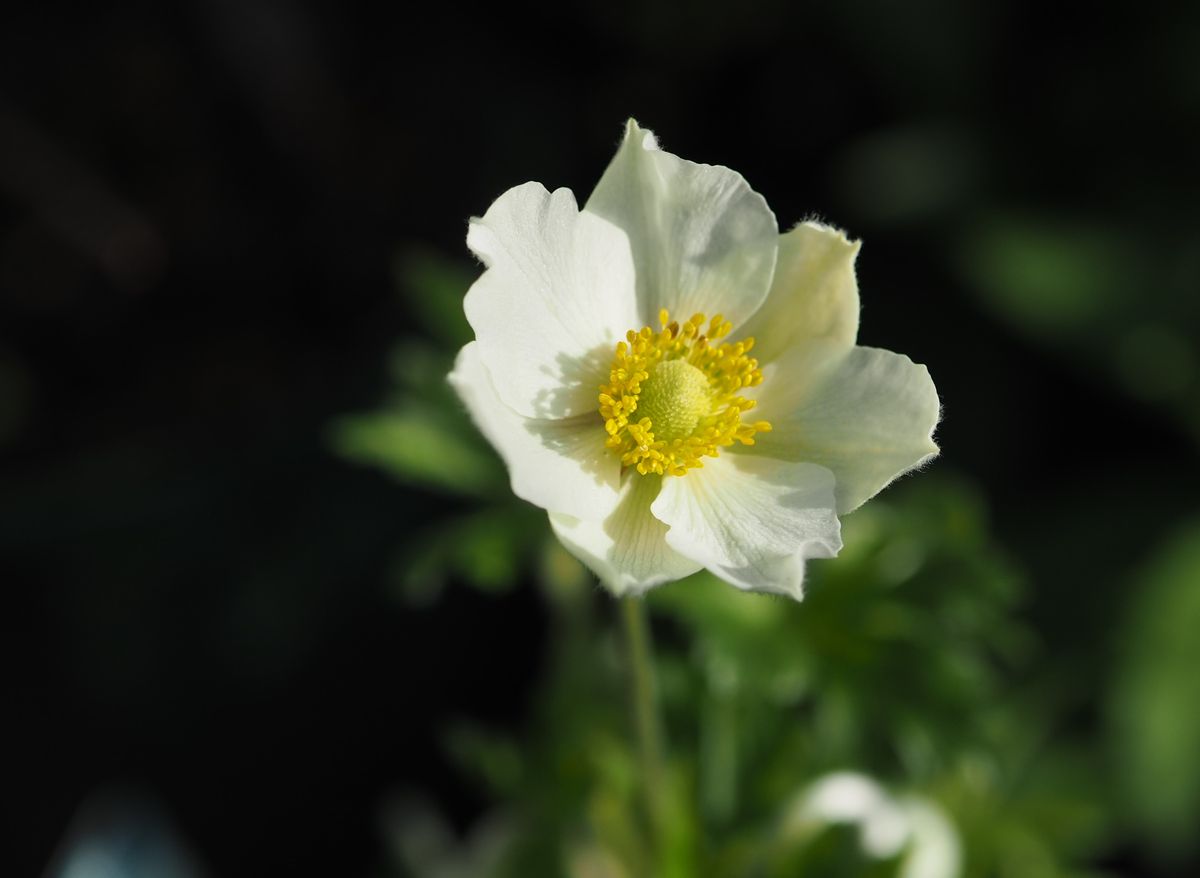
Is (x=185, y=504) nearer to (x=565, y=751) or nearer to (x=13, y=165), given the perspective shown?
(x=13, y=165)

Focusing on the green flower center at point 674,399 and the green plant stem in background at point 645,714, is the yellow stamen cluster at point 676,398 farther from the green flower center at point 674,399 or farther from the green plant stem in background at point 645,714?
the green plant stem in background at point 645,714

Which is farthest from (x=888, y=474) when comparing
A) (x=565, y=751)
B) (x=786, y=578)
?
(x=565, y=751)

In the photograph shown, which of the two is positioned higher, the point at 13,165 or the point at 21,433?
the point at 13,165

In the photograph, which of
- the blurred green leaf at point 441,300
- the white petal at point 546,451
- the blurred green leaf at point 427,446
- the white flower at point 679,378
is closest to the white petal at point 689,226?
the white flower at point 679,378

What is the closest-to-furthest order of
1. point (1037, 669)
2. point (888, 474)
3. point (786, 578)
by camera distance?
point (786, 578)
point (888, 474)
point (1037, 669)

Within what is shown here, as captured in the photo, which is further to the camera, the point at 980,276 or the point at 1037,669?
the point at 980,276

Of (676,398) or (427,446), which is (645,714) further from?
(427,446)

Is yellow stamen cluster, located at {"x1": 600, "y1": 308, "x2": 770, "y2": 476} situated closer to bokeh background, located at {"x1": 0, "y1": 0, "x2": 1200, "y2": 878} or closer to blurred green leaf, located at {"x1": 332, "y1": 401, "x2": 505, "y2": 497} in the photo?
blurred green leaf, located at {"x1": 332, "y1": 401, "x2": 505, "y2": 497}
